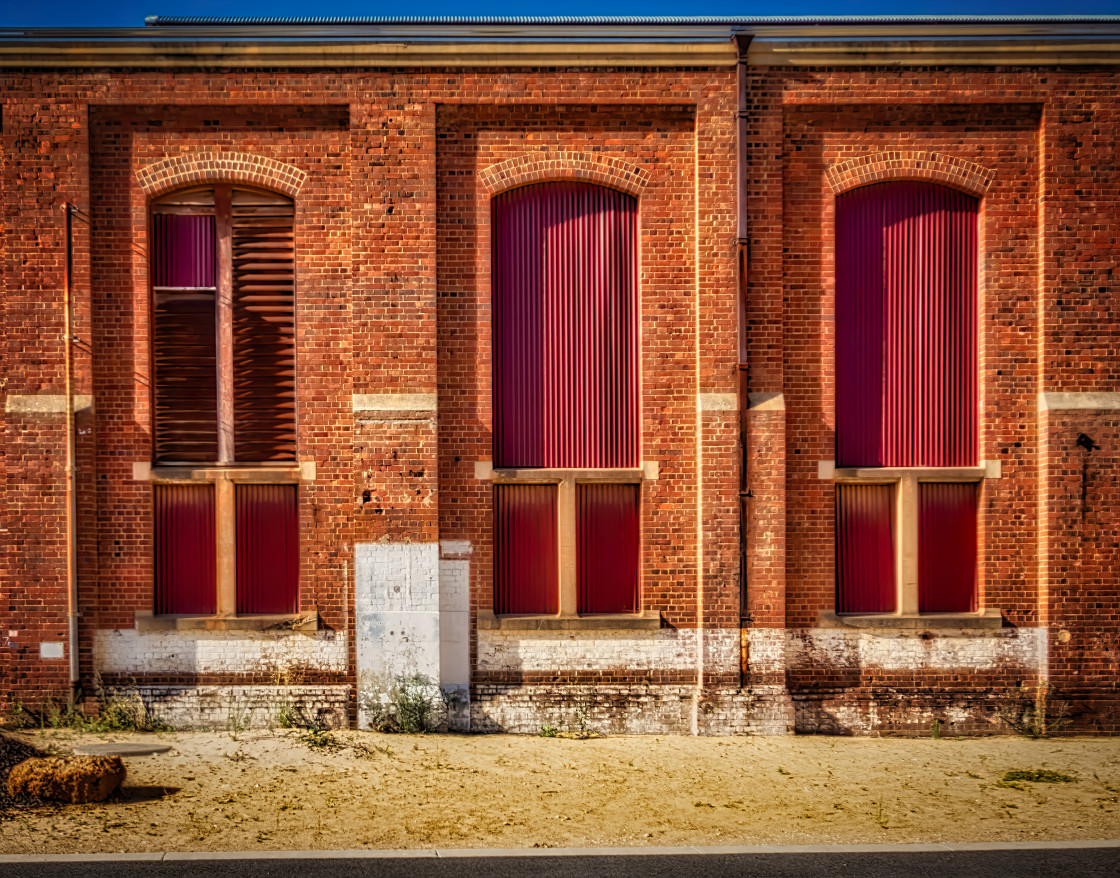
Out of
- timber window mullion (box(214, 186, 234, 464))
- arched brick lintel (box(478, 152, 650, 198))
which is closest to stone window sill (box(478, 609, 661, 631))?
timber window mullion (box(214, 186, 234, 464))

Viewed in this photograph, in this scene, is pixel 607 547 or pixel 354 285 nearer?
pixel 354 285

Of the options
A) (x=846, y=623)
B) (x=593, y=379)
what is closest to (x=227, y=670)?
(x=593, y=379)

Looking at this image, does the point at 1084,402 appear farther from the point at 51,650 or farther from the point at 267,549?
the point at 51,650

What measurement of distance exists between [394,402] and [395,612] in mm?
2371

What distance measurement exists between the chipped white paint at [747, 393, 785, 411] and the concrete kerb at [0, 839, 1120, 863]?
4807mm

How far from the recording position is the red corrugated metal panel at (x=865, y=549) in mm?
10172

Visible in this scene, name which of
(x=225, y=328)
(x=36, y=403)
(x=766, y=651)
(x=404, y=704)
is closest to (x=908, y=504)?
(x=766, y=651)

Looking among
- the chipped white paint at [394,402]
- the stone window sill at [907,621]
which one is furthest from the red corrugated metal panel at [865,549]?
the chipped white paint at [394,402]

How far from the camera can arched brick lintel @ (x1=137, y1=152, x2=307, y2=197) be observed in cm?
995

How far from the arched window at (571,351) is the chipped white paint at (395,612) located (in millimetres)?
1440

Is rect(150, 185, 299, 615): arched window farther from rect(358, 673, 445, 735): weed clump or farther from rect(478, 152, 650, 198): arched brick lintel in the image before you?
rect(478, 152, 650, 198): arched brick lintel

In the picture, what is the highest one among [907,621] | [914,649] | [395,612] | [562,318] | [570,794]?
[562,318]

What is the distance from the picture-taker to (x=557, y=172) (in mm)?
10031

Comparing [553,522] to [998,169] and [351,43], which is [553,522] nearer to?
[351,43]
